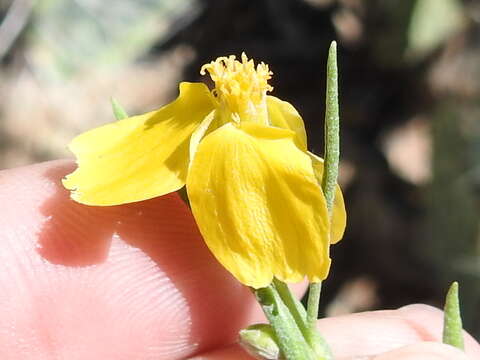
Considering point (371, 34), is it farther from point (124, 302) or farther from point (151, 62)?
point (124, 302)

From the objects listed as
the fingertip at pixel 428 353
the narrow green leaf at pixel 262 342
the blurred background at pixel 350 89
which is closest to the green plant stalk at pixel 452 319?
the fingertip at pixel 428 353

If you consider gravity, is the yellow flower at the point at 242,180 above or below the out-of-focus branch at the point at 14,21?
below

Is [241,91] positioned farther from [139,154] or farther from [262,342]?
[262,342]

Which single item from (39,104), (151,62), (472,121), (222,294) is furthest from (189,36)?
(222,294)

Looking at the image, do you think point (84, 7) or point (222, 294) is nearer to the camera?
point (222, 294)

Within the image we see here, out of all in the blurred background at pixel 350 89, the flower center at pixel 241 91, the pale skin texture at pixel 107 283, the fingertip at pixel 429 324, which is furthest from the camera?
the blurred background at pixel 350 89

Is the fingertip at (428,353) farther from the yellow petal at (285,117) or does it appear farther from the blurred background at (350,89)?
the blurred background at (350,89)

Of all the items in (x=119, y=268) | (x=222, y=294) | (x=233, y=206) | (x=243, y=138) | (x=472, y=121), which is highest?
(x=243, y=138)
